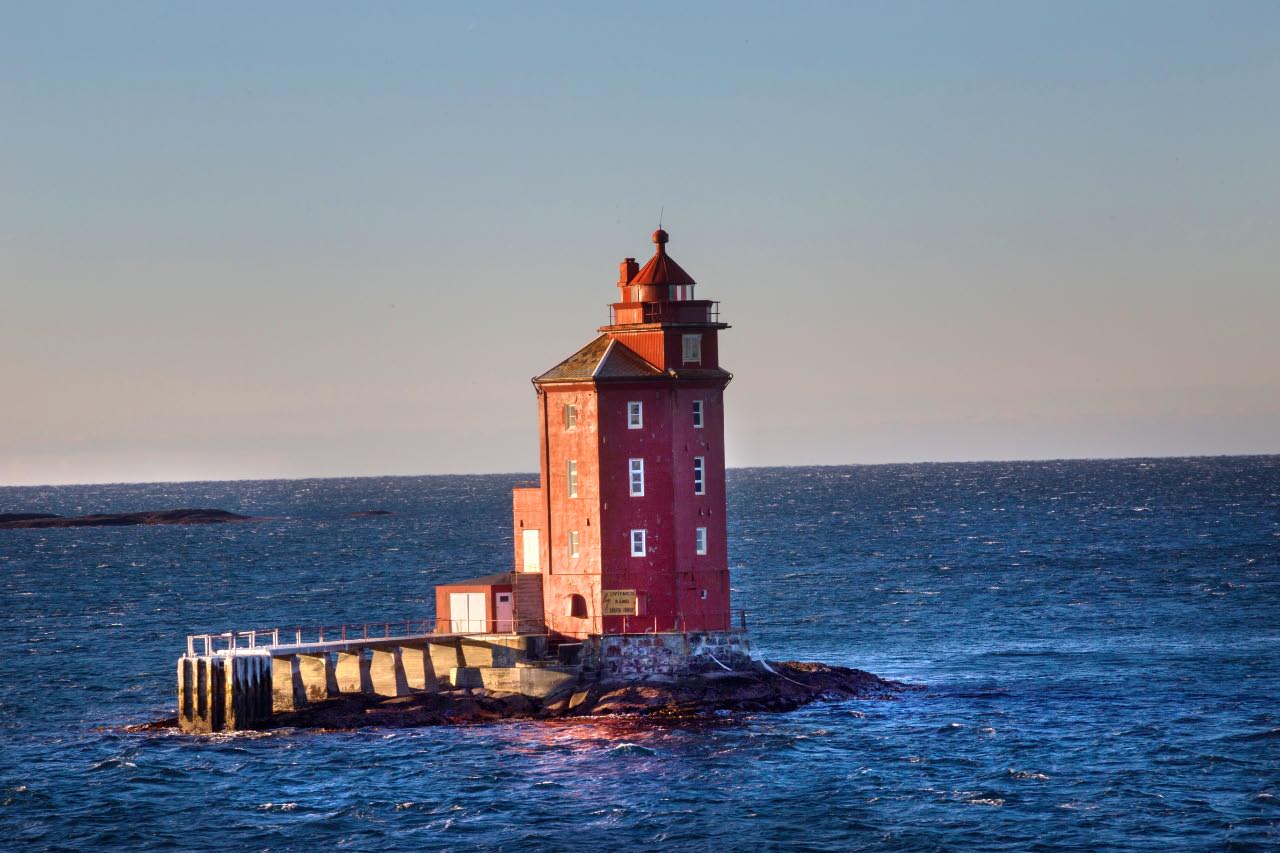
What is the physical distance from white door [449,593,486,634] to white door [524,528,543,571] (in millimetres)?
2085

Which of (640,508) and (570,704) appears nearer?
(570,704)

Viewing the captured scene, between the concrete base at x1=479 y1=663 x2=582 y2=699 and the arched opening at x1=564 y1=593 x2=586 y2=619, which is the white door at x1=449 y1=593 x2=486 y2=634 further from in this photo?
the arched opening at x1=564 y1=593 x2=586 y2=619

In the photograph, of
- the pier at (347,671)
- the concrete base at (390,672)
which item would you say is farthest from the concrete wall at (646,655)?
the concrete base at (390,672)

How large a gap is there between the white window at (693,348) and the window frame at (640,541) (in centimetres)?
594

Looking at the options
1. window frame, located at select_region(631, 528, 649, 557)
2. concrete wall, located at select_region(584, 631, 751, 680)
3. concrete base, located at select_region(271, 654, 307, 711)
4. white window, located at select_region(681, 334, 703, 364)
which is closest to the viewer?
concrete wall, located at select_region(584, 631, 751, 680)

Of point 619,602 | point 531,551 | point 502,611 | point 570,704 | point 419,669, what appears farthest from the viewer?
point 531,551

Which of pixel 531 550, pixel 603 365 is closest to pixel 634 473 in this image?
pixel 603 365

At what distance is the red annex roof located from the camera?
5969cm

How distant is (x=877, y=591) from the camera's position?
109m

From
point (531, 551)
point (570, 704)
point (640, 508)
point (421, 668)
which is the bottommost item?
point (570, 704)

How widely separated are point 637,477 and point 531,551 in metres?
5.53

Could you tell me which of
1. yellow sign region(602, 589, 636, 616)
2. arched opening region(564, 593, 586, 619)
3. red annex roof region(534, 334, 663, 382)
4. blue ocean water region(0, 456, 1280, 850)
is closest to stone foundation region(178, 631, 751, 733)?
yellow sign region(602, 589, 636, 616)

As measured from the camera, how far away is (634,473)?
59.7 m

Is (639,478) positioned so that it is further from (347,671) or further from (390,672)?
(347,671)
